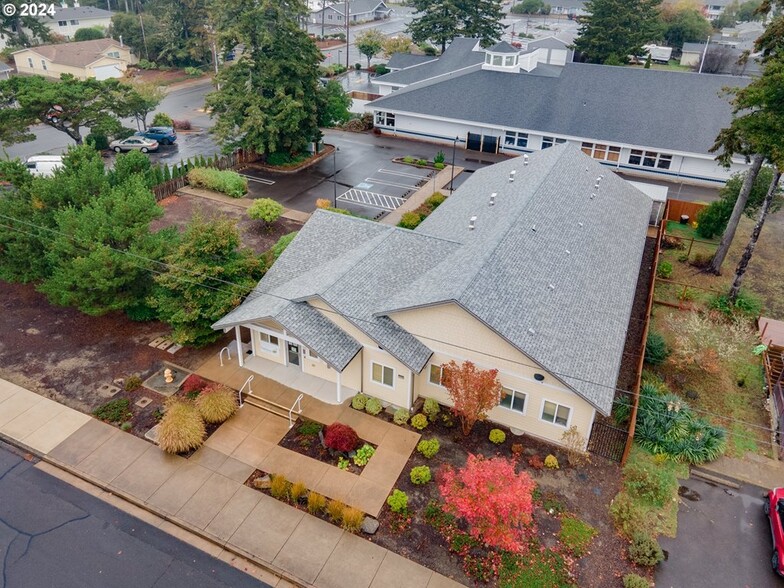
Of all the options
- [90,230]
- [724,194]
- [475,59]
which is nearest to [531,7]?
[475,59]

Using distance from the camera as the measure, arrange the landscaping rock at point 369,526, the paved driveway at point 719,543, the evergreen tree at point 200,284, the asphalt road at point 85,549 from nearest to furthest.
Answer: the asphalt road at point 85,549 → the paved driveway at point 719,543 → the landscaping rock at point 369,526 → the evergreen tree at point 200,284

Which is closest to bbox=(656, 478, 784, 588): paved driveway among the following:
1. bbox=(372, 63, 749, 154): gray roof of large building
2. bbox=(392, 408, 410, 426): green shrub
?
bbox=(392, 408, 410, 426): green shrub

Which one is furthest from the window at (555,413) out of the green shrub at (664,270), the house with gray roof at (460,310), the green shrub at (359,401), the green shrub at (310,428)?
the green shrub at (664,270)

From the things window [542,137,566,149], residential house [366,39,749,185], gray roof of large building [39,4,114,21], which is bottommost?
window [542,137,566,149]

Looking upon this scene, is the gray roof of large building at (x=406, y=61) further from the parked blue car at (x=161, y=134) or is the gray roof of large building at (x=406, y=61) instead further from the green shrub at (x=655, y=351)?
the green shrub at (x=655, y=351)

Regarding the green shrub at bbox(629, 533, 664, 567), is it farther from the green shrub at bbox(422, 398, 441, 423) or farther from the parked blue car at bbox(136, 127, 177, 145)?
the parked blue car at bbox(136, 127, 177, 145)

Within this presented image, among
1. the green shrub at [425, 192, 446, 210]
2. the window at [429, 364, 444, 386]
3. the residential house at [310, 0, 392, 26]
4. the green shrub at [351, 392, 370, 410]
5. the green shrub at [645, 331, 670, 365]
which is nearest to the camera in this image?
the window at [429, 364, 444, 386]

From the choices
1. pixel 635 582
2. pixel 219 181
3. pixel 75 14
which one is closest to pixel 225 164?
pixel 219 181

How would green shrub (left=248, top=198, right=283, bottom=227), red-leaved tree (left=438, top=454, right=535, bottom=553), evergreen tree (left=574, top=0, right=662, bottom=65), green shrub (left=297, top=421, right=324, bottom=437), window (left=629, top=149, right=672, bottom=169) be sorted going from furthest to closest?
evergreen tree (left=574, top=0, right=662, bottom=65)
window (left=629, top=149, right=672, bottom=169)
green shrub (left=248, top=198, right=283, bottom=227)
green shrub (left=297, top=421, right=324, bottom=437)
red-leaved tree (left=438, top=454, right=535, bottom=553)
